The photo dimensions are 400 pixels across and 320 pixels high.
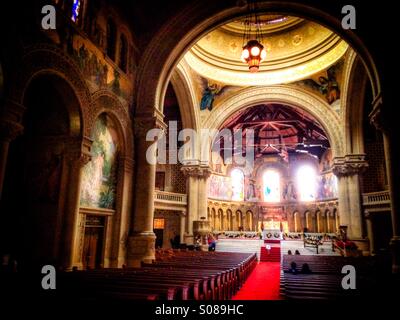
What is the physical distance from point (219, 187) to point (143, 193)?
58.8ft

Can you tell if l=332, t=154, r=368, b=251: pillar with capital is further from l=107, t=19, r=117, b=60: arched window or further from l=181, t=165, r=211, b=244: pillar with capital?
l=107, t=19, r=117, b=60: arched window

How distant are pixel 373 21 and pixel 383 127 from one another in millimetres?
3612

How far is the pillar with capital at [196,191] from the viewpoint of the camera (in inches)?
755

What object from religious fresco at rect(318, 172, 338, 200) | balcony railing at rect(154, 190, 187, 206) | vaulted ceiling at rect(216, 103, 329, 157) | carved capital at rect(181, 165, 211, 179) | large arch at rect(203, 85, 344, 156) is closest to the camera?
balcony railing at rect(154, 190, 187, 206)

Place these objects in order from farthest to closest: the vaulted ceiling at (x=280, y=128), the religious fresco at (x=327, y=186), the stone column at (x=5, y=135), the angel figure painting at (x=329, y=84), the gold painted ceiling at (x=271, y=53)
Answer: the religious fresco at (x=327, y=186)
the vaulted ceiling at (x=280, y=128)
the gold painted ceiling at (x=271, y=53)
the angel figure painting at (x=329, y=84)
the stone column at (x=5, y=135)

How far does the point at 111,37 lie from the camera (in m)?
11.0

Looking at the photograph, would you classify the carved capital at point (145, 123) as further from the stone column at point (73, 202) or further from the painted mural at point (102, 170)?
the stone column at point (73, 202)

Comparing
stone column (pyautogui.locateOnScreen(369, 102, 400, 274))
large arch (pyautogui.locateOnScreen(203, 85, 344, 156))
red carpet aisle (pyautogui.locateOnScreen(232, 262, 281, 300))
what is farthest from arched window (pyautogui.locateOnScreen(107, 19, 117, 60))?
large arch (pyautogui.locateOnScreen(203, 85, 344, 156))

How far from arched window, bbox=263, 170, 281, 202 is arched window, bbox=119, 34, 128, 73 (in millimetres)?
27075

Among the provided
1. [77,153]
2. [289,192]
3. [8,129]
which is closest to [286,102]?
[77,153]

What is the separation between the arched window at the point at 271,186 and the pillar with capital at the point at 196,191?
1719 centimetres

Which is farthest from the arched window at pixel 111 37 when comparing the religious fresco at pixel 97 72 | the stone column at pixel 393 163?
the stone column at pixel 393 163

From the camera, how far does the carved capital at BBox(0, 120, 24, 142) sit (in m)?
6.18
